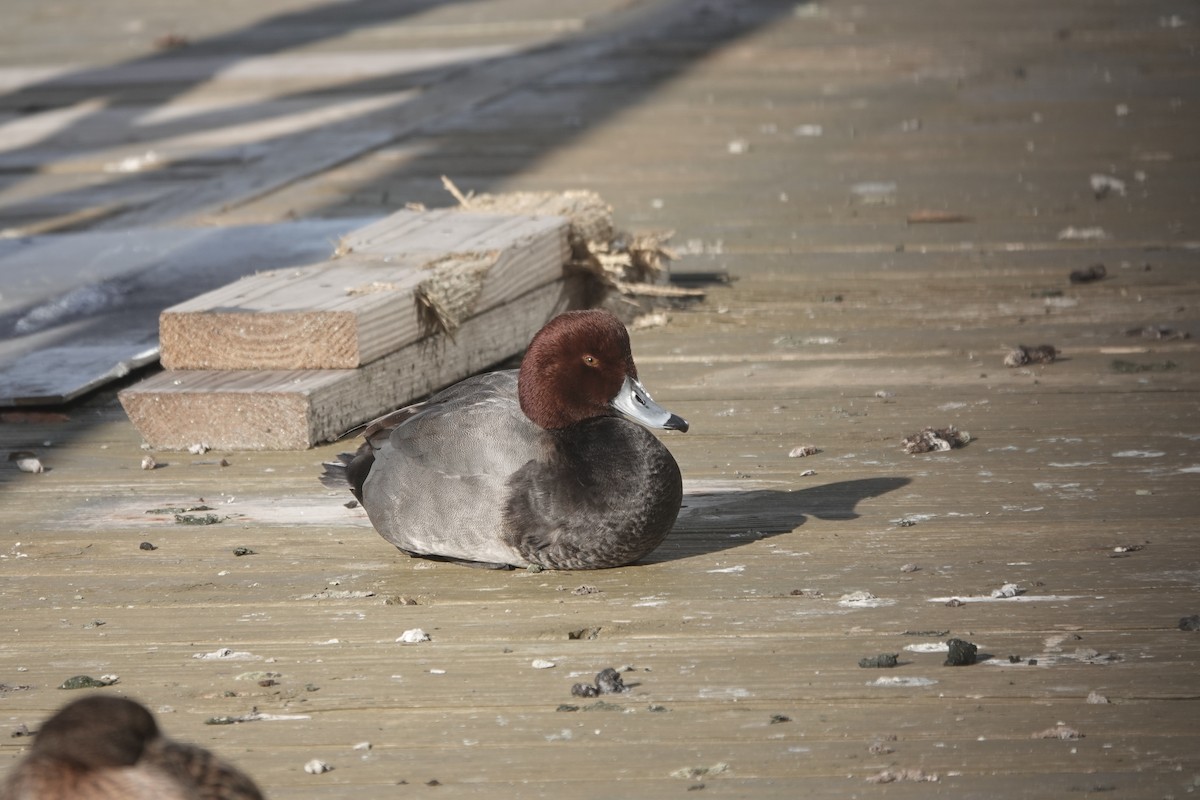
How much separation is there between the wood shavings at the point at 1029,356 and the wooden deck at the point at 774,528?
0.05 meters

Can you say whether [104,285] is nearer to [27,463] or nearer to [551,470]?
[27,463]

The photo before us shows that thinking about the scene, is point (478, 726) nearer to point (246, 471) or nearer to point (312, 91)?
point (246, 471)

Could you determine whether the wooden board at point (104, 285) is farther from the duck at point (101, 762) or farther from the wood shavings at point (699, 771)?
the duck at point (101, 762)

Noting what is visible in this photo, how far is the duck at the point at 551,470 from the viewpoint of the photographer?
381 centimetres

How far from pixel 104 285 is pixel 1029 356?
3.22m

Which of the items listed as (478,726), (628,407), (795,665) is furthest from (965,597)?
(478,726)

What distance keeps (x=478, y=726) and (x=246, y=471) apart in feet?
6.40

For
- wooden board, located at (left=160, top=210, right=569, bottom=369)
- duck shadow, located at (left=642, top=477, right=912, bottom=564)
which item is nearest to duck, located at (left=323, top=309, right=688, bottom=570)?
duck shadow, located at (left=642, top=477, right=912, bottom=564)

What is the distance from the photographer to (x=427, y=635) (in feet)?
11.5

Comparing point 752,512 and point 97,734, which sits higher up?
point 97,734

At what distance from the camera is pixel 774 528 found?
13.6 feet

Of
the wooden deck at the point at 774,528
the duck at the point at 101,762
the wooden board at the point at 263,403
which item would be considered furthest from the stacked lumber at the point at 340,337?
the duck at the point at 101,762

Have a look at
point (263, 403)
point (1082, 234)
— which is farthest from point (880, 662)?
point (1082, 234)

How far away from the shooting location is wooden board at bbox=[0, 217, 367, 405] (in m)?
5.55
